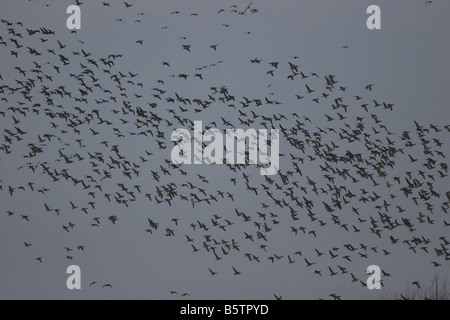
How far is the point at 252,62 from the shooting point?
206 feet

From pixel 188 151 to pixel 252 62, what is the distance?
22.6 m

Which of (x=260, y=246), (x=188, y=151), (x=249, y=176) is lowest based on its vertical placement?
(x=260, y=246)

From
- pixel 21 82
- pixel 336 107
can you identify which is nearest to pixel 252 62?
pixel 336 107
